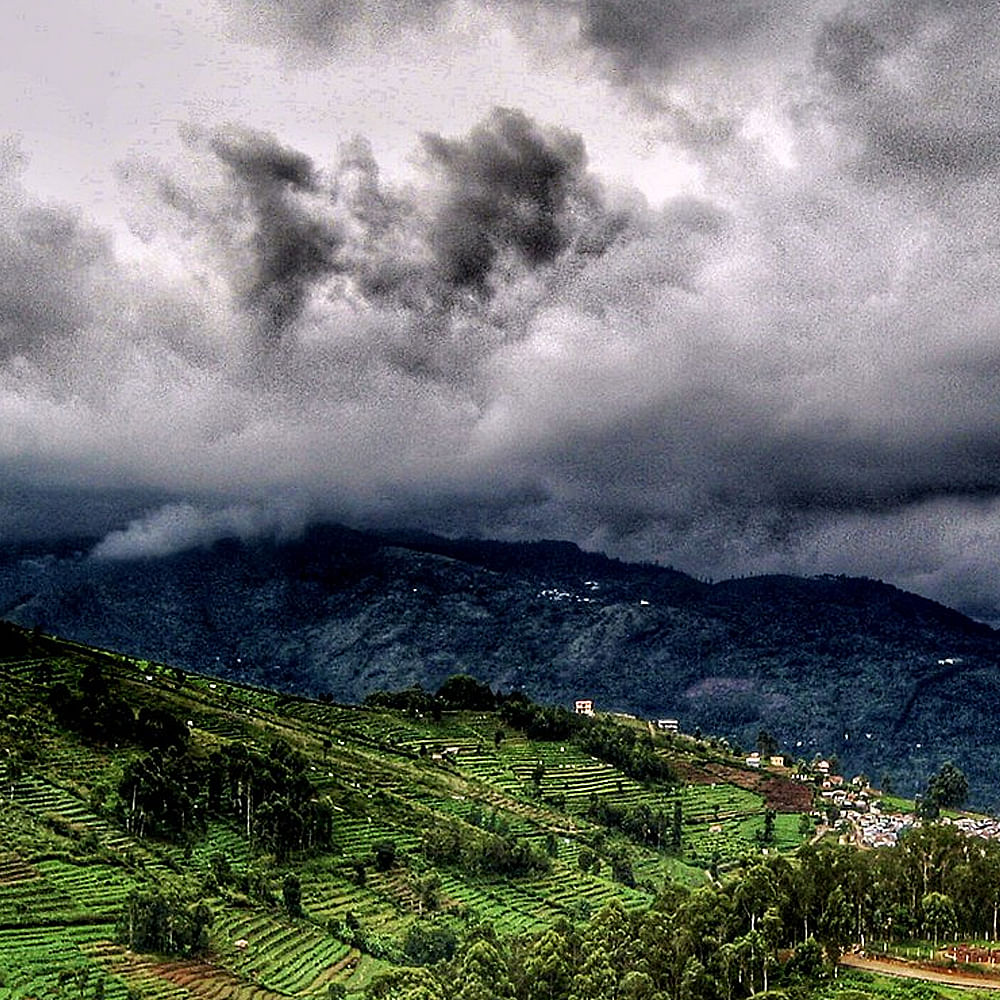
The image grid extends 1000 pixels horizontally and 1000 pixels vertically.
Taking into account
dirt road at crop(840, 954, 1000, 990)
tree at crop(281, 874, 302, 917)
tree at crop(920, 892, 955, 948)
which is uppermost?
tree at crop(920, 892, 955, 948)

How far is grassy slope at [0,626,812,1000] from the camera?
80.6m

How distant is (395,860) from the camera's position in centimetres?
11250

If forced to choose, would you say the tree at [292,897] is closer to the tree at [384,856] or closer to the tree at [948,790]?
the tree at [384,856]

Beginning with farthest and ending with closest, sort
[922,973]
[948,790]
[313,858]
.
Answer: [948,790], [313,858], [922,973]

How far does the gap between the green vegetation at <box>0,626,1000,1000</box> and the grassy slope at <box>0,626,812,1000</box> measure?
402 millimetres

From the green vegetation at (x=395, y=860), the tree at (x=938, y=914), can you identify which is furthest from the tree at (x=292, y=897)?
the tree at (x=938, y=914)

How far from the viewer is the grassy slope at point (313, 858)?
80625 mm

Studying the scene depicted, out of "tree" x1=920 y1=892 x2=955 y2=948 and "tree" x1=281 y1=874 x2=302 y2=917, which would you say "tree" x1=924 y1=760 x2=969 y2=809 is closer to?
"tree" x1=920 y1=892 x2=955 y2=948

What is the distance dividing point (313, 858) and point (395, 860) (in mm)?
8704

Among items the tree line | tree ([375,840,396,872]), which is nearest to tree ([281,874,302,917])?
tree ([375,840,396,872])

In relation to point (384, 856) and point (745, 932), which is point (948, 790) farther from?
point (745, 932)

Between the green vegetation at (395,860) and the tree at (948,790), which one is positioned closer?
the green vegetation at (395,860)

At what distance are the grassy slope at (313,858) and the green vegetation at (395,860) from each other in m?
0.40

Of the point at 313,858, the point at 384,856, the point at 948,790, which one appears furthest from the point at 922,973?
the point at 948,790
